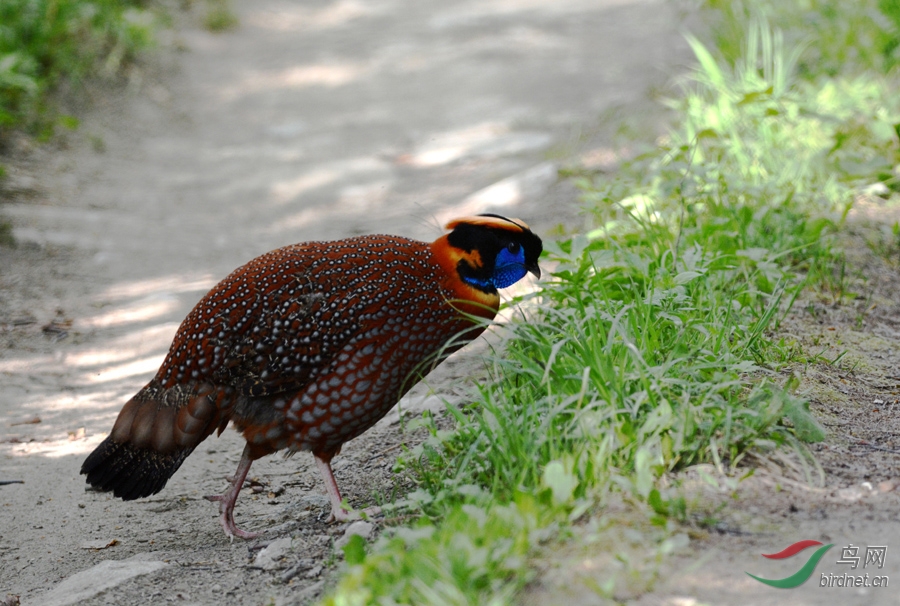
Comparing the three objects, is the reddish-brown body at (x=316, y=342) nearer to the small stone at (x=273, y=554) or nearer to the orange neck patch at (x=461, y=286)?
the orange neck patch at (x=461, y=286)

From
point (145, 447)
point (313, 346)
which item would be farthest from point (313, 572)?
point (145, 447)

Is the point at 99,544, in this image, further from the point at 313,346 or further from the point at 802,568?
the point at 802,568

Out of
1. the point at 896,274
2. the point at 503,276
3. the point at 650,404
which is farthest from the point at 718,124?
the point at 650,404

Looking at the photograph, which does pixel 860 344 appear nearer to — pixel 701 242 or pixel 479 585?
pixel 701 242

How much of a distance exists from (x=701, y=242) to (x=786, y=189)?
3.73ft

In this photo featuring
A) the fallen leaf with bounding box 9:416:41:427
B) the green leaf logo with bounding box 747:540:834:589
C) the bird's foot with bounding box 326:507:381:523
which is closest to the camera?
the green leaf logo with bounding box 747:540:834:589

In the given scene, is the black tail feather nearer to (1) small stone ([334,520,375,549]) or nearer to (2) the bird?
(2) the bird

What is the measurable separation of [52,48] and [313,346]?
6387 millimetres

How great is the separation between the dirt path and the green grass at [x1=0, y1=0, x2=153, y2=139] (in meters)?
0.34

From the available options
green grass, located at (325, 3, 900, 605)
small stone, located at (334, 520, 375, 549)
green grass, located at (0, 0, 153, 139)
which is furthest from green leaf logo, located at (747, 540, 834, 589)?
green grass, located at (0, 0, 153, 139)

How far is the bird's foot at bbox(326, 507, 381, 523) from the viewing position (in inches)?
108

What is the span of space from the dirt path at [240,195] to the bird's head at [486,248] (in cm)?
86

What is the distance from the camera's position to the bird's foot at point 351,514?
273cm

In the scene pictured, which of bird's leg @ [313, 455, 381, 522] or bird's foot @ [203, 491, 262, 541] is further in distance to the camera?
bird's foot @ [203, 491, 262, 541]
